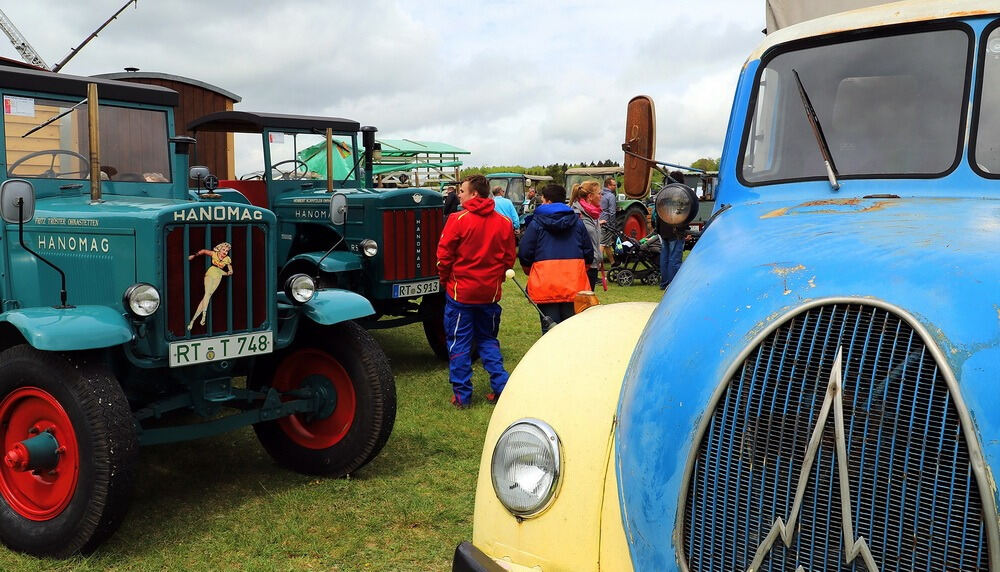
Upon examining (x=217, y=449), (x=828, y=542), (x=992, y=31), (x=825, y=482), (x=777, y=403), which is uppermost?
(x=992, y=31)

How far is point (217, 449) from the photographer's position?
5688 millimetres

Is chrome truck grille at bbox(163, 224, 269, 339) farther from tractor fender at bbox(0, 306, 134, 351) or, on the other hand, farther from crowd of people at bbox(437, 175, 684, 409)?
crowd of people at bbox(437, 175, 684, 409)

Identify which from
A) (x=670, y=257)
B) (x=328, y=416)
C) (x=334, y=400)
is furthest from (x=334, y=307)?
(x=670, y=257)

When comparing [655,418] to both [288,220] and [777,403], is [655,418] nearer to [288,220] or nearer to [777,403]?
[777,403]

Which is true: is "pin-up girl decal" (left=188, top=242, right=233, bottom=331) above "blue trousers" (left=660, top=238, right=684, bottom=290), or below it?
above

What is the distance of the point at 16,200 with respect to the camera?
13.8ft

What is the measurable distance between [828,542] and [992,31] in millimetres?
2028

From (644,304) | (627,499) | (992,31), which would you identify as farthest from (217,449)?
(992,31)

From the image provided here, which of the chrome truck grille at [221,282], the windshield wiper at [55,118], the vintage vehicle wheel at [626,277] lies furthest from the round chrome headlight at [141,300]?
the vintage vehicle wheel at [626,277]

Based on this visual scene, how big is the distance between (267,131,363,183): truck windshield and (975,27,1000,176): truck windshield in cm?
731

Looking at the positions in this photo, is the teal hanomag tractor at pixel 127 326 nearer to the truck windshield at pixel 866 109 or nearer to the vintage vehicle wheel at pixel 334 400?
the vintage vehicle wheel at pixel 334 400

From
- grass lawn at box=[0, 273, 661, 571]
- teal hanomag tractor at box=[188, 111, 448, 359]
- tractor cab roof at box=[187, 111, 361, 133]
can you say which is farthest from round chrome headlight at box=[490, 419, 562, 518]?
tractor cab roof at box=[187, 111, 361, 133]

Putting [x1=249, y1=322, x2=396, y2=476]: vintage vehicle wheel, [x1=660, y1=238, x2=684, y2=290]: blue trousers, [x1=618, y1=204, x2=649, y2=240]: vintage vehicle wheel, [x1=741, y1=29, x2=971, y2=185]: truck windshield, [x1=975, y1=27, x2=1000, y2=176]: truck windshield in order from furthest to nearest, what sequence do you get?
1. [x1=618, y1=204, x2=649, y2=240]: vintage vehicle wheel
2. [x1=660, y1=238, x2=684, y2=290]: blue trousers
3. [x1=249, y1=322, x2=396, y2=476]: vintage vehicle wheel
4. [x1=741, y1=29, x2=971, y2=185]: truck windshield
5. [x1=975, y1=27, x2=1000, y2=176]: truck windshield

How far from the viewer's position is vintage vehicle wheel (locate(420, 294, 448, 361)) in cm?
859
